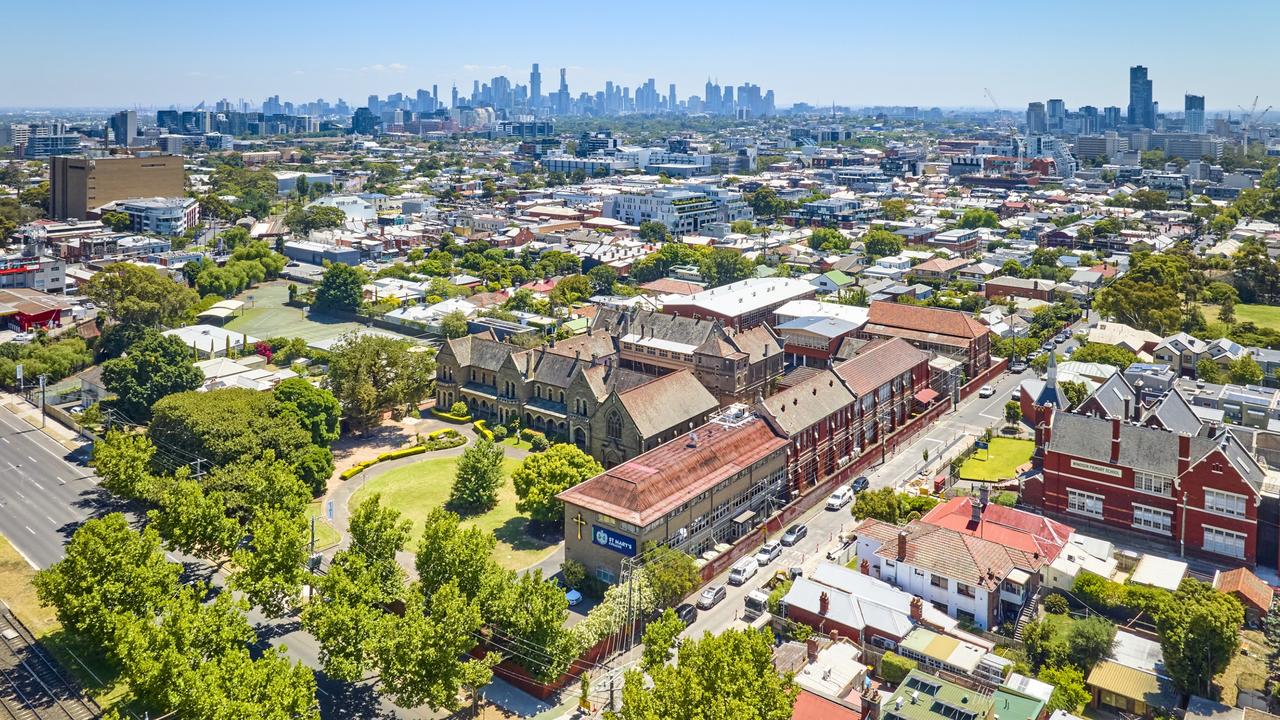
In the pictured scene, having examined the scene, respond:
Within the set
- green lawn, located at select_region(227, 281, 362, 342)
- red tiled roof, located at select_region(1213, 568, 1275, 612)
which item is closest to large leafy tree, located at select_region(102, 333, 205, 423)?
green lawn, located at select_region(227, 281, 362, 342)

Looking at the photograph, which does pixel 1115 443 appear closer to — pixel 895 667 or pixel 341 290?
pixel 895 667

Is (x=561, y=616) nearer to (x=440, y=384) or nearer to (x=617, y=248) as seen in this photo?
(x=440, y=384)

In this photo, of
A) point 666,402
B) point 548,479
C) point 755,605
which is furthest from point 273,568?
point 666,402

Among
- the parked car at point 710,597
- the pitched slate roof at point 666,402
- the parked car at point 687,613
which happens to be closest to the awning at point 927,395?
the pitched slate roof at point 666,402

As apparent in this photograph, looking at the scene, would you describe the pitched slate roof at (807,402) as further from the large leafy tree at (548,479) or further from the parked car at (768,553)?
the large leafy tree at (548,479)

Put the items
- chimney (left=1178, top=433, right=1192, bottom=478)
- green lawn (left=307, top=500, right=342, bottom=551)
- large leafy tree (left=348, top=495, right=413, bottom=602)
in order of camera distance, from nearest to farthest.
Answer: large leafy tree (left=348, top=495, right=413, bottom=602), chimney (left=1178, top=433, right=1192, bottom=478), green lawn (left=307, top=500, right=342, bottom=551)

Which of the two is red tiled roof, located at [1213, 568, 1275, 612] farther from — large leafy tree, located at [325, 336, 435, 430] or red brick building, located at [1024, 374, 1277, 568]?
large leafy tree, located at [325, 336, 435, 430]
